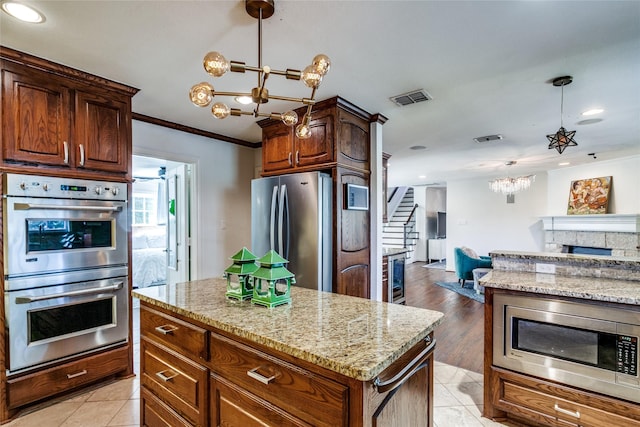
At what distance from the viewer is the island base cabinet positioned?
5.50ft

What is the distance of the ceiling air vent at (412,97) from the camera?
259 cm

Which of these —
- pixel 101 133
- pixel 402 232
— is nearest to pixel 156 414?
pixel 101 133

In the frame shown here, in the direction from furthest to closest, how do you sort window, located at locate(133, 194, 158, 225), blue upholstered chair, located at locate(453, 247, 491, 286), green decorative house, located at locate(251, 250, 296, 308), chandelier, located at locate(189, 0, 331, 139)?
window, located at locate(133, 194, 158, 225)
blue upholstered chair, located at locate(453, 247, 491, 286)
green decorative house, located at locate(251, 250, 296, 308)
chandelier, located at locate(189, 0, 331, 139)

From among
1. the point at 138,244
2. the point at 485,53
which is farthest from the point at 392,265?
the point at 138,244

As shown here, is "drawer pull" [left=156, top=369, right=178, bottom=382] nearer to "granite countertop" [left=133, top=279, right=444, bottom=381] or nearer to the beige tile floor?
"granite countertop" [left=133, top=279, right=444, bottom=381]

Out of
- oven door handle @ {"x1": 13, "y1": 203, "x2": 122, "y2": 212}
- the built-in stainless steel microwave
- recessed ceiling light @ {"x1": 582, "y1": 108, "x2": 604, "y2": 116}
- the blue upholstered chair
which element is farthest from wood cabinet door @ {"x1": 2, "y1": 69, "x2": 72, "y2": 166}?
the blue upholstered chair

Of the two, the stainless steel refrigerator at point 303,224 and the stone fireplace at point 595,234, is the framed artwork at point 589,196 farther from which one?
the stainless steel refrigerator at point 303,224

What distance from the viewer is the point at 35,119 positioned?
6.91 feet

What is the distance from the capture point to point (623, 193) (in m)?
5.49

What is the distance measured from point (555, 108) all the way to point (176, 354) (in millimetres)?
3752

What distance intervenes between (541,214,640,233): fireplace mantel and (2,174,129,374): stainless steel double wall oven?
7.37 metres

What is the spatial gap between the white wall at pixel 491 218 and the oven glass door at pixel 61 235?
748 cm

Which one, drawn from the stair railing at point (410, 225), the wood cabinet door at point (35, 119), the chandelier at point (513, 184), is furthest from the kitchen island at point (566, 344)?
the stair railing at point (410, 225)

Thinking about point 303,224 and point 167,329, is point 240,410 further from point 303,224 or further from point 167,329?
point 303,224
